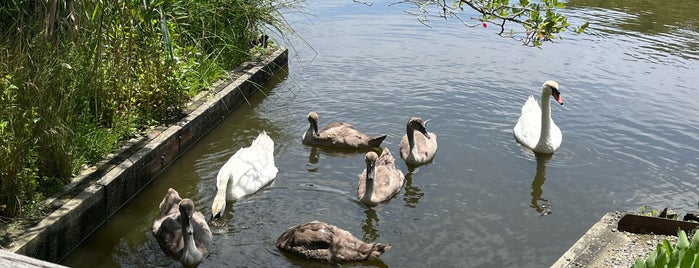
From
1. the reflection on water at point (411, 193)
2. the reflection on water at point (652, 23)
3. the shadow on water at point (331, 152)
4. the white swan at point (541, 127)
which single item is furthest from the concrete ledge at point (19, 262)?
the reflection on water at point (652, 23)

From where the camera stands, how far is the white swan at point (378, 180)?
8867 millimetres

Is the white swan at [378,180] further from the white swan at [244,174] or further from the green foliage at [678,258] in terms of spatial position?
the green foliage at [678,258]

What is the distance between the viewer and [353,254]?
755cm

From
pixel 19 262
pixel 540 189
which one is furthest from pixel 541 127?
pixel 19 262

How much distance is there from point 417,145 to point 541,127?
5.48 ft

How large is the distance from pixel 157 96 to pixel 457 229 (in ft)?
13.5

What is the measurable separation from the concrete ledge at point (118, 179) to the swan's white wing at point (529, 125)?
3.94 meters

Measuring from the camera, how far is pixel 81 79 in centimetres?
877

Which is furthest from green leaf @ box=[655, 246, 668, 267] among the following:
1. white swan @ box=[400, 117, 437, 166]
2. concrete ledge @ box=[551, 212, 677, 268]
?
white swan @ box=[400, 117, 437, 166]

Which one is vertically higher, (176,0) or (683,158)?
(176,0)

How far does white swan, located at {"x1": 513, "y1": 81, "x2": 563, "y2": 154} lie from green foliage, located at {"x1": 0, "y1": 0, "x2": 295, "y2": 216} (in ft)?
14.5

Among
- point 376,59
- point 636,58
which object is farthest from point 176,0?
point 636,58

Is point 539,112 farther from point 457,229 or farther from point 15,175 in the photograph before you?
point 15,175

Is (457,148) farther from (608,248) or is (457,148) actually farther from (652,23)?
(652,23)
